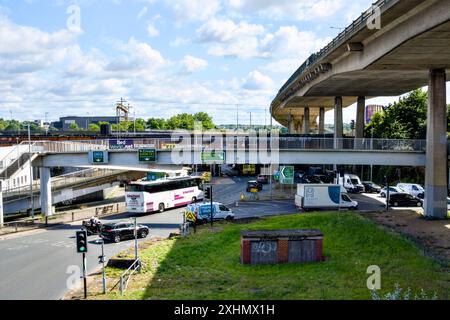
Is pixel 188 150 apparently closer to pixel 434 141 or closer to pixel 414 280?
pixel 434 141

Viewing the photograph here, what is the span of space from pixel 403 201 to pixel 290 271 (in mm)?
26139

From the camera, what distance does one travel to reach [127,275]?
21.1 meters

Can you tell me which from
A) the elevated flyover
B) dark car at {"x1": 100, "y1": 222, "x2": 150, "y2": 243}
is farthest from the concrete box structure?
the elevated flyover

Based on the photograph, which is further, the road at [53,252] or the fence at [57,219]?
the fence at [57,219]

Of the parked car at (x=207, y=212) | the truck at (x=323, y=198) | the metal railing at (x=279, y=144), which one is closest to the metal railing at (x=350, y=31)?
the metal railing at (x=279, y=144)

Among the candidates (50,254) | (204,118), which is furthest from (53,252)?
(204,118)

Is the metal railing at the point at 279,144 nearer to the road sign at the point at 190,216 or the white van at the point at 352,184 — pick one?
the road sign at the point at 190,216

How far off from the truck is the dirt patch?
5.45 metres

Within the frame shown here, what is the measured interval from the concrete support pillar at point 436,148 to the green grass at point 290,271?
7.68 metres

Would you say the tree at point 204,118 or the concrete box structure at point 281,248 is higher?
the tree at point 204,118

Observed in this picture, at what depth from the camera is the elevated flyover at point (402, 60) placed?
2453cm

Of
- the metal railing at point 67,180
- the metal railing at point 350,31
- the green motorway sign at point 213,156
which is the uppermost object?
the metal railing at point 350,31

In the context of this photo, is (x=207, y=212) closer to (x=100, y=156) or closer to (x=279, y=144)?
(x=279, y=144)

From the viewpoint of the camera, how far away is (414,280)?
18031mm
